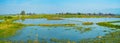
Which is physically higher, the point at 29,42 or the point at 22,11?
the point at 29,42

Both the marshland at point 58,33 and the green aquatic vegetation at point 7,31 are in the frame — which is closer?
the marshland at point 58,33

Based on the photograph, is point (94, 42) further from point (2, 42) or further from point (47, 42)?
point (2, 42)

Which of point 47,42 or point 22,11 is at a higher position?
point 47,42

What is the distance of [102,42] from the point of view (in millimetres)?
21906

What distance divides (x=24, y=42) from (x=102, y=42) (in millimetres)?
8152

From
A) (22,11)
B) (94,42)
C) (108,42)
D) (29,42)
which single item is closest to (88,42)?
(94,42)

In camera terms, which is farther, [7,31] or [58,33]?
[7,31]

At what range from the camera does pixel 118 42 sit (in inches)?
864

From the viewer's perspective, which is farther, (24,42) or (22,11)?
(22,11)

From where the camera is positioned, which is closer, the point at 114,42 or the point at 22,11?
the point at 114,42

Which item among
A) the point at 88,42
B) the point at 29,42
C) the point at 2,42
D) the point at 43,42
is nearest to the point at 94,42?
the point at 88,42

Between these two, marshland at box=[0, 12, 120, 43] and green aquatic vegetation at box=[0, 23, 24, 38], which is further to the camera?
green aquatic vegetation at box=[0, 23, 24, 38]

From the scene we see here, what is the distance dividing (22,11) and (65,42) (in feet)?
380

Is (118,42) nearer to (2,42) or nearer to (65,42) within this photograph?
(65,42)
